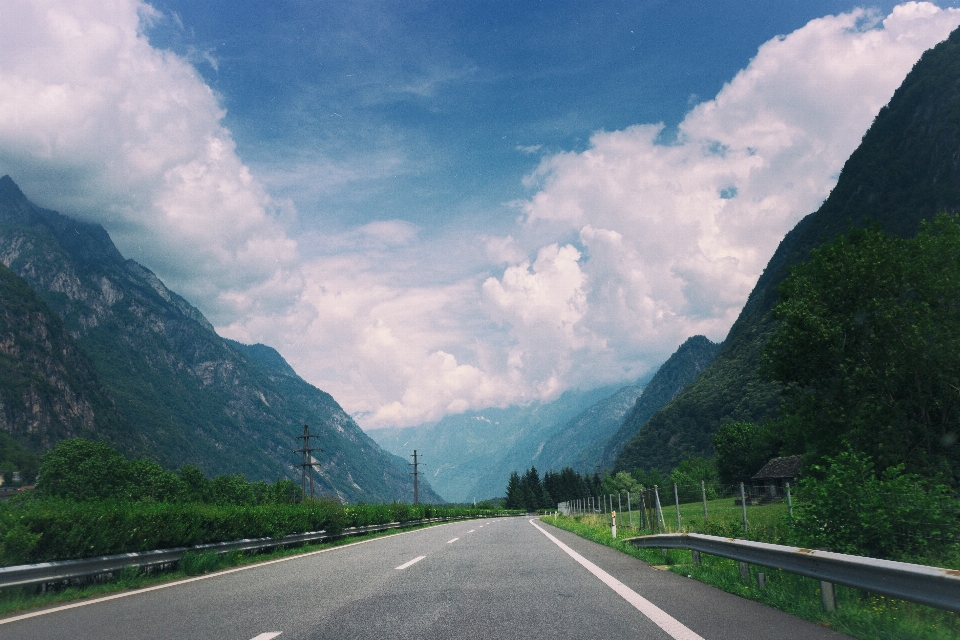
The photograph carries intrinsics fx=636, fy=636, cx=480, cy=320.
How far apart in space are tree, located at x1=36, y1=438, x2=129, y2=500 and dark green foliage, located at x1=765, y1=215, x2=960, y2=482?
248ft

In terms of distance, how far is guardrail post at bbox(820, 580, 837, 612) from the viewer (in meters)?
6.20

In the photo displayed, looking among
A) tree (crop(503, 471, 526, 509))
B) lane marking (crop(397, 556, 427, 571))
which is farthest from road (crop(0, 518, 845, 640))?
tree (crop(503, 471, 526, 509))

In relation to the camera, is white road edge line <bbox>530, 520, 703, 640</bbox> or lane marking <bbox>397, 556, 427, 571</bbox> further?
lane marking <bbox>397, 556, 427, 571</bbox>

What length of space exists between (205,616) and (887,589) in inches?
257

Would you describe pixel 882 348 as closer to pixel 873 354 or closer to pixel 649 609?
pixel 873 354

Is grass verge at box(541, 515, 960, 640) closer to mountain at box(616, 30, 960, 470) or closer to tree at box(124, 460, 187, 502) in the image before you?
Answer: tree at box(124, 460, 187, 502)

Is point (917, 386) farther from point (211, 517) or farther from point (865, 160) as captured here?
Answer: point (865, 160)

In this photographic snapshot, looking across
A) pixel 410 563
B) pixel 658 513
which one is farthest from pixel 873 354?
pixel 410 563

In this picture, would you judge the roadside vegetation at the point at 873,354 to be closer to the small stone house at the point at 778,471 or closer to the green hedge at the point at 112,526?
the green hedge at the point at 112,526

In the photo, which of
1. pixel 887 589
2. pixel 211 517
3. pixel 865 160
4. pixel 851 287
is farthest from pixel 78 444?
pixel 865 160

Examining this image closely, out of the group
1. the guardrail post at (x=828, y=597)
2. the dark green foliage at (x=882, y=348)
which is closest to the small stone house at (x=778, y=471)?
the dark green foliage at (x=882, y=348)

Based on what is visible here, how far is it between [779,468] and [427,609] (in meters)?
92.0

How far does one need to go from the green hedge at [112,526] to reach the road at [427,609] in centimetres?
121

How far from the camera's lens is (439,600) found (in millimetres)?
7508
